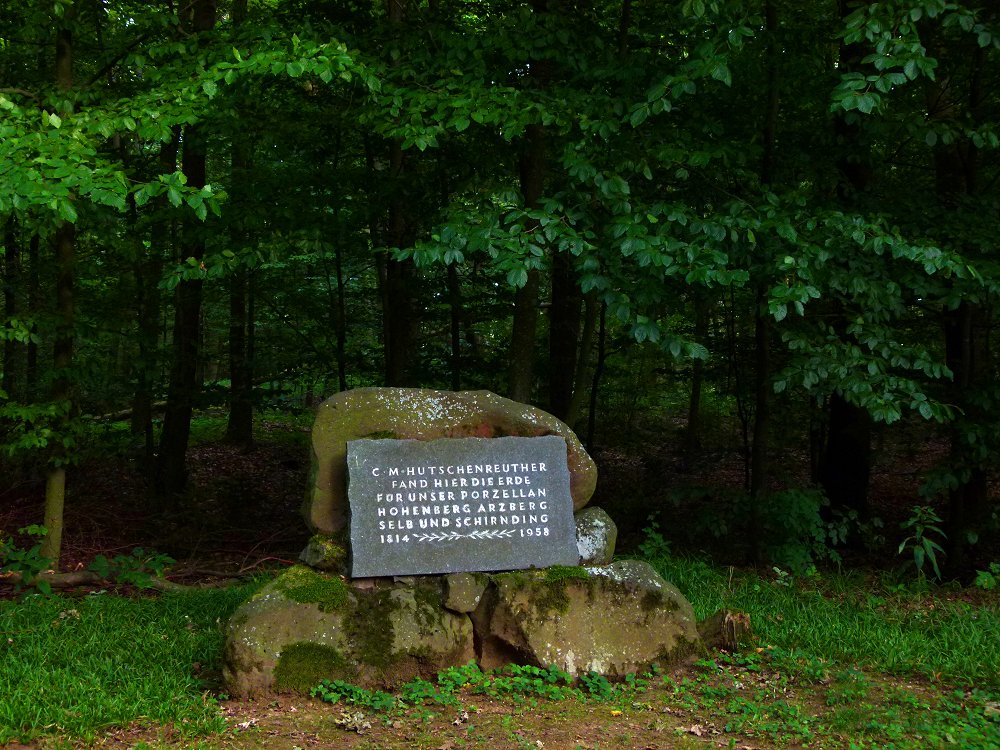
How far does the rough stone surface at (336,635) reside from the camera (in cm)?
455

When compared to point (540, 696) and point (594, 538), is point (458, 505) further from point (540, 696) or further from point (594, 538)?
point (540, 696)

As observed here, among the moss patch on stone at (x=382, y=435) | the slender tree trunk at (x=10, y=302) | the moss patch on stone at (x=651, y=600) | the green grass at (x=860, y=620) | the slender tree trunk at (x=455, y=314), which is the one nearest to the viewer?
the green grass at (x=860, y=620)

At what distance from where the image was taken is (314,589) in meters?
4.86

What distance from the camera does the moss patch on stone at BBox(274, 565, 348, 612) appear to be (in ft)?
15.7

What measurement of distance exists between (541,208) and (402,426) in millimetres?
2219

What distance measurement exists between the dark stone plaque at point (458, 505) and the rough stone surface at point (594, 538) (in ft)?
0.49

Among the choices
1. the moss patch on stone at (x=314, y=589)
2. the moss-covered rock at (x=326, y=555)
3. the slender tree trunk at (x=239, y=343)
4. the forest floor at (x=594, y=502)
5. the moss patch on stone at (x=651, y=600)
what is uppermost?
the slender tree trunk at (x=239, y=343)

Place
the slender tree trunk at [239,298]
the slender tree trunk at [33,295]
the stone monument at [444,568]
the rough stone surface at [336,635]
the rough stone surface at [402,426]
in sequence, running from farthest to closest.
Result: the slender tree trunk at [239,298]
the slender tree trunk at [33,295]
the rough stone surface at [402,426]
the stone monument at [444,568]
the rough stone surface at [336,635]

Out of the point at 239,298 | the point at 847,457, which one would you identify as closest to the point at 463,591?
the point at 847,457

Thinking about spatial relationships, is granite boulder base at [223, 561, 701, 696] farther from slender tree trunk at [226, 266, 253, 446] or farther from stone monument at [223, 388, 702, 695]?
slender tree trunk at [226, 266, 253, 446]

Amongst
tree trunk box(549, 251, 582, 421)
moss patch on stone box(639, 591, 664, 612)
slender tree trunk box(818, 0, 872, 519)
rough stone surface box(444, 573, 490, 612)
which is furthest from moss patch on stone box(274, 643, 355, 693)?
tree trunk box(549, 251, 582, 421)

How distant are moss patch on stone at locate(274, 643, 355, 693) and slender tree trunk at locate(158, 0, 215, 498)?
525 centimetres

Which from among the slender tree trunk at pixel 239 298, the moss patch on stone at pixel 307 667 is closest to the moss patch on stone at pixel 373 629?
the moss patch on stone at pixel 307 667

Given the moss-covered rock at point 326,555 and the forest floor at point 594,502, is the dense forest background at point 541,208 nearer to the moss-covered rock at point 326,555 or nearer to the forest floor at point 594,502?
the forest floor at point 594,502
